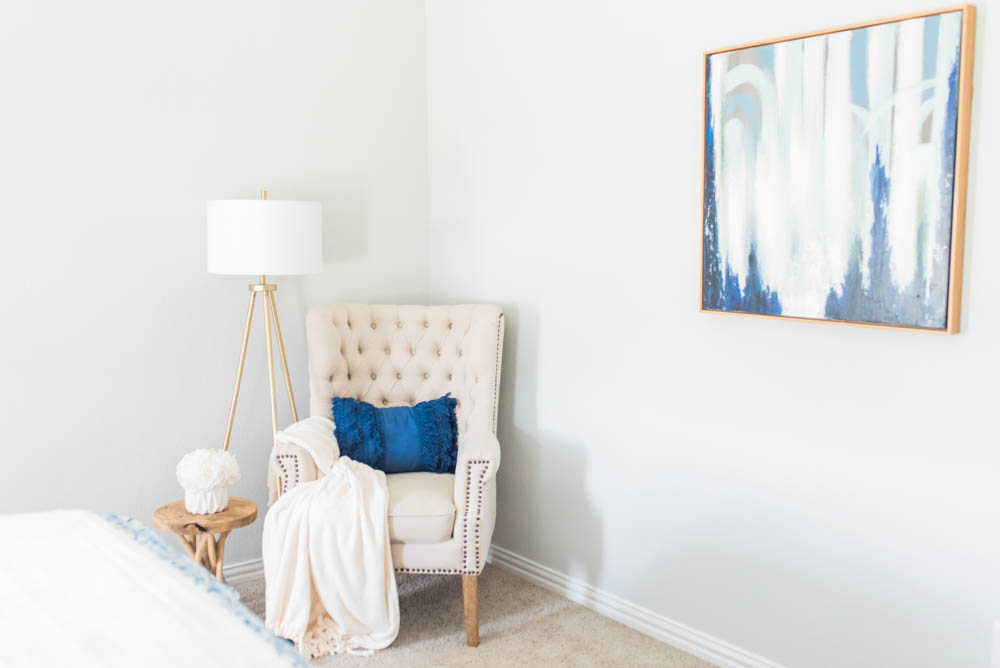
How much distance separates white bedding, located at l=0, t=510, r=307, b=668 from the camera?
1.31 metres

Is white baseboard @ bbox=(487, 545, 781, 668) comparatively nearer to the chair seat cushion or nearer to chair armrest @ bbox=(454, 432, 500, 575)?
chair armrest @ bbox=(454, 432, 500, 575)

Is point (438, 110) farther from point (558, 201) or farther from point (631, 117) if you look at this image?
point (631, 117)

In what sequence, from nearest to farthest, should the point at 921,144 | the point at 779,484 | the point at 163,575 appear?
the point at 163,575 → the point at 921,144 → the point at 779,484

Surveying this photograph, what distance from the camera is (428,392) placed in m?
3.42

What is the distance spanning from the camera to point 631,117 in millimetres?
2920

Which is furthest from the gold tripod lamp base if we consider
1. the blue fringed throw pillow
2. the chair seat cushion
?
the chair seat cushion

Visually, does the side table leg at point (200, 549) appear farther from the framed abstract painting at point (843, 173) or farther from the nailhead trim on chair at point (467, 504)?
the framed abstract painting at point (843, 173)

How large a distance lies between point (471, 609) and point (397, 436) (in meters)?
0.66

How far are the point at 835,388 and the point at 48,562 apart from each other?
1.93 m

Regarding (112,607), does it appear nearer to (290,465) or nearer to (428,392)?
(290,465)

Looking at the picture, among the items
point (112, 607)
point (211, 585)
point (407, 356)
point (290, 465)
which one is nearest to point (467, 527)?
point (290, 465)

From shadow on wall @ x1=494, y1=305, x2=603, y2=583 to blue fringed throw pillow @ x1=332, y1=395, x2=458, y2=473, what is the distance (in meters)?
0.31

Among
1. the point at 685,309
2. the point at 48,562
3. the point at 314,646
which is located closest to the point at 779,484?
the point at 685,309

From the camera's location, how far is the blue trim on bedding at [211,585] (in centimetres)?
140
